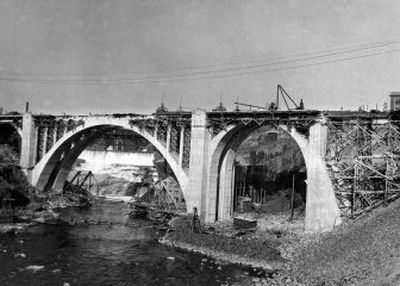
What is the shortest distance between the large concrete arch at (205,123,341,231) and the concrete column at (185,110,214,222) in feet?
2.02

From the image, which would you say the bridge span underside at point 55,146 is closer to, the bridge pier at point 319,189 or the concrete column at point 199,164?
the concrete column at point 199,164

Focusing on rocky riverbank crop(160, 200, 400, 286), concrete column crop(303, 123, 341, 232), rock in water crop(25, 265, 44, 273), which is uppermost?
concrete column crop(303, 123, 341, 232)

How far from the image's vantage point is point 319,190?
29344mm

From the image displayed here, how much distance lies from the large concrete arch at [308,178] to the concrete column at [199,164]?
62cm

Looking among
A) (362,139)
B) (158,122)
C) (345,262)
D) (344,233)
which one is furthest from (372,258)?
(158,122)

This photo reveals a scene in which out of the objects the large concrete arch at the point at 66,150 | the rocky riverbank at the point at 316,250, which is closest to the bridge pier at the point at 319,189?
the rocky riverbank at the point at 316,250

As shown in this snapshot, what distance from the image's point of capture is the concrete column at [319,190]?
2892cm

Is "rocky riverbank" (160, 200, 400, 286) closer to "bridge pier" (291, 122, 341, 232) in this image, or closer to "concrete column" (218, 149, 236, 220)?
"bridge pier" (291, 122, 341, 232)

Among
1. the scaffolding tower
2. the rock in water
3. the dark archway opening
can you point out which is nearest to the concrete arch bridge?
the scaffolding tower

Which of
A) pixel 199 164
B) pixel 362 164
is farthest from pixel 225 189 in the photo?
pixel 362 164

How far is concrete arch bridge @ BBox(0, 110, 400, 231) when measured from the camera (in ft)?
93.2

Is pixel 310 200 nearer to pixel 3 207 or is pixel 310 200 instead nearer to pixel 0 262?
pixel 0 262

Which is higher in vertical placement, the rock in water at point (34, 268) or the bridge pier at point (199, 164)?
the bridge pier at point (199, 164)

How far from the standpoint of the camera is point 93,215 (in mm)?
41969
